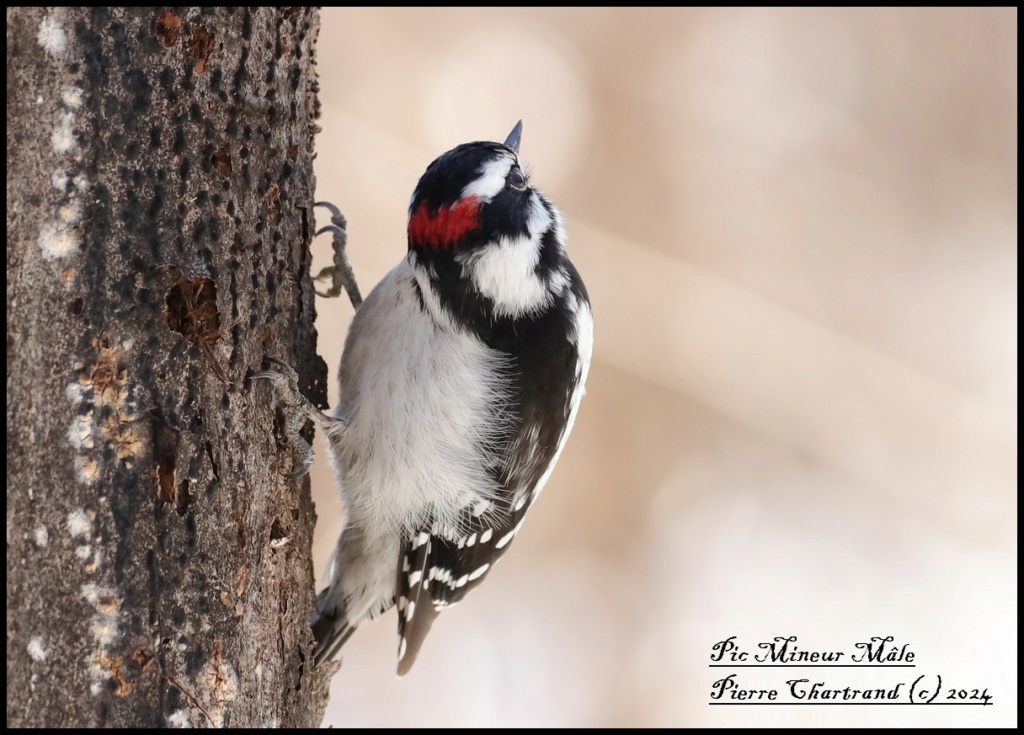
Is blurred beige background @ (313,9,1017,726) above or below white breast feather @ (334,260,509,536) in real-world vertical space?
above

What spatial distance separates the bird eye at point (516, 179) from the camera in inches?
84.2

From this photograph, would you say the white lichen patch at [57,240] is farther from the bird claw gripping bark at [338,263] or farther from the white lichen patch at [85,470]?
the bird claw gripping bark at [338,263]

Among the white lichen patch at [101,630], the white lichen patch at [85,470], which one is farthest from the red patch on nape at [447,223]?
the white lichen patch at [101,630]

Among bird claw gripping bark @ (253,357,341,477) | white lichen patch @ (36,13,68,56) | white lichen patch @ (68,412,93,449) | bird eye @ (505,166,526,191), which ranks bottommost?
white lichen patch @ (68,412,93,449)

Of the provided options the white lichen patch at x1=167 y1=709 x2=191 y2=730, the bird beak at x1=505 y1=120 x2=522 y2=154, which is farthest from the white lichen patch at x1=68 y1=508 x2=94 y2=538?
the bird beak at x1=505 y1=120 x2=522 y2=154

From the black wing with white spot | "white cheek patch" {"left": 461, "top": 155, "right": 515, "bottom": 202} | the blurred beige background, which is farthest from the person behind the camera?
the blurred beige background

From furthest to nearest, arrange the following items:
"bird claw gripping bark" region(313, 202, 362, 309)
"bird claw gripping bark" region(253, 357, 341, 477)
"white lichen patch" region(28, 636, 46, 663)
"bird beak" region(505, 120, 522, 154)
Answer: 1. "bird claw gripping bark" region(313, 202, 362, 309)
2. "bird beak" region(505, 120, 522, 154)
3. "bird claw gripping bark" region(253, 357, 341, 477)
4. "white lichen patch" region(28, 636, 46, 663)

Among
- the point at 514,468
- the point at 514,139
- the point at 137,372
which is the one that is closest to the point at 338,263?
the point at 514,139

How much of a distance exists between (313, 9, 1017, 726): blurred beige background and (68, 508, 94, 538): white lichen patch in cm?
280

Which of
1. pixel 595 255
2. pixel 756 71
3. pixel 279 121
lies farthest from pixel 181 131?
pixel 756 71

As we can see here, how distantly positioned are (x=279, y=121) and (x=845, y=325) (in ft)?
11.5

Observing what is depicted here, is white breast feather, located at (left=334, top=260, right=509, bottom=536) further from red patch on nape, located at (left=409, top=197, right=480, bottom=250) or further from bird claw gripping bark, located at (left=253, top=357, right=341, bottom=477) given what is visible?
bird claw gripping bark, located at (left=253, top=357, right=341, bottom=477)

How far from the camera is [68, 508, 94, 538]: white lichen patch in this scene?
1.47 meters

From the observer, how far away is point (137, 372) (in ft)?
5.08
